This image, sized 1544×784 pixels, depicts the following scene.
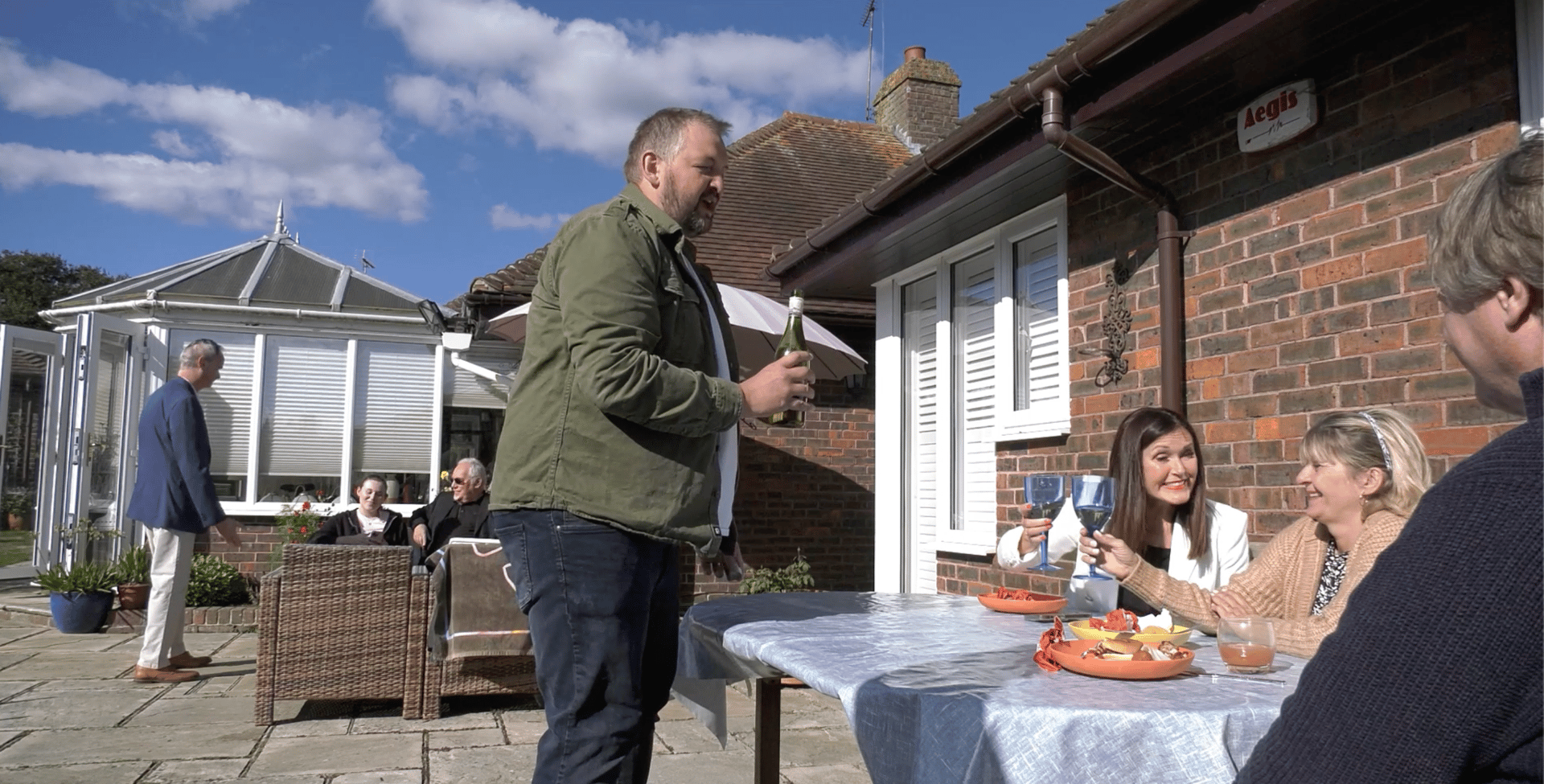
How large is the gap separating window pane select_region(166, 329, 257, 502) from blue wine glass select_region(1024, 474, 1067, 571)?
29.5ft

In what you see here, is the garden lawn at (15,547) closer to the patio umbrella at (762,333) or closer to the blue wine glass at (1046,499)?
the patio umbrella at (762,333)

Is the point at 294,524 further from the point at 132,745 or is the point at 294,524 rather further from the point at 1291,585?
the point at 1291,585

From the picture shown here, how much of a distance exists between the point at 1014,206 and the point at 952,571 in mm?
2140

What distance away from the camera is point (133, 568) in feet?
26.6

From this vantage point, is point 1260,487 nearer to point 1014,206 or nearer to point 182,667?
point 1014,206

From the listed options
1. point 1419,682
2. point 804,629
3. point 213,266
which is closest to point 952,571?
point 804,629

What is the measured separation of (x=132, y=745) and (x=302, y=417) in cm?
569

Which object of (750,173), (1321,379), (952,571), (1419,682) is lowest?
(952,571)

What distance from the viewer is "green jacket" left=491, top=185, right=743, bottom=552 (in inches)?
75.9

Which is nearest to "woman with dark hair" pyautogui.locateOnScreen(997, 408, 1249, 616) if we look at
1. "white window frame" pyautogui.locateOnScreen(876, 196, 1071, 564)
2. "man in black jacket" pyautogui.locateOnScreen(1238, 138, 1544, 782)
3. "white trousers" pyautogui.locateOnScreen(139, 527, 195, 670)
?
"white window frame" pyautogui.locateOnScreen(876, 196, 1071, 564)

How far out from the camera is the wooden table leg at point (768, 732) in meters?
2.48

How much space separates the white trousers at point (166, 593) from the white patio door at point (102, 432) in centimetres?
402

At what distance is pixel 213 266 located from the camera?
10.3 meters

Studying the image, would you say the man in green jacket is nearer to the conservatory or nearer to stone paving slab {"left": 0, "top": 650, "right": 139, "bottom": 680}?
stone paving slab {"left": 0, "top": 650, "right": 139, "bottom": 680}
